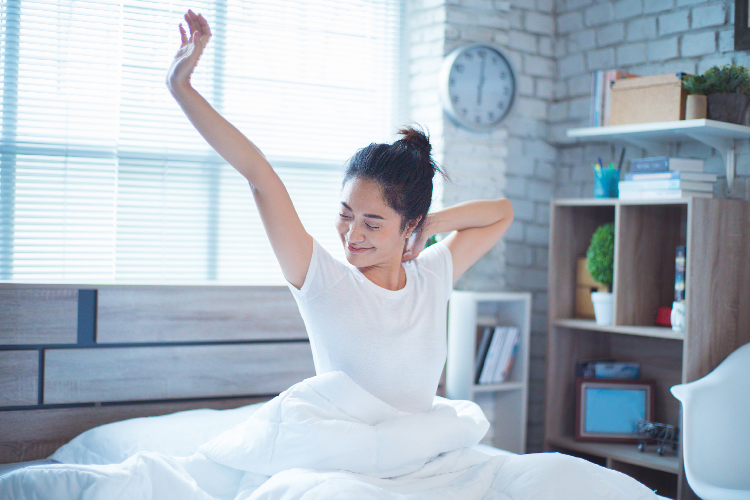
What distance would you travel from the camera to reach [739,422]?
2.17 meters

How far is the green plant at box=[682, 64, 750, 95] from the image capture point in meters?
2.42

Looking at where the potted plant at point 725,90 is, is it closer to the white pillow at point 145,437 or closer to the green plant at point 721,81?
the green plant at point 721,81

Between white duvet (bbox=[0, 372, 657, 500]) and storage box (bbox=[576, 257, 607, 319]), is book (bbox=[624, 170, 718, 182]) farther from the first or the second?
white duvet (bbox=[0, 372, 657, 500])

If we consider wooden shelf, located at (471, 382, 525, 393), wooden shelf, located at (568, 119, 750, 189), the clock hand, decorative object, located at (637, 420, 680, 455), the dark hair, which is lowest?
decorative object, located at (637, 420, 680, 455)

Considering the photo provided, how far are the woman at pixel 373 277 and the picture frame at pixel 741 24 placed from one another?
165cm

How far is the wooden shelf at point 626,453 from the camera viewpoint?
8.09 ft

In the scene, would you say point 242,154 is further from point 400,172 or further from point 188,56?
point 400,172

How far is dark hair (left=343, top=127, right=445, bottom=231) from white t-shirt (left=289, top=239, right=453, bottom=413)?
0.18 m

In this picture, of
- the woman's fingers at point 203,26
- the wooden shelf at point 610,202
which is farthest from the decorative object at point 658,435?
the woman's fingers at point 203,26

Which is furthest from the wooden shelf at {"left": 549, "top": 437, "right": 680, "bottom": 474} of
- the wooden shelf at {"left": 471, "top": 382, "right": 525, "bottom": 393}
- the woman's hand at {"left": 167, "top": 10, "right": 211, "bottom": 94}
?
the woman's hand at {"left": 167, "top": 10, "right": 211, "bottom": 94}

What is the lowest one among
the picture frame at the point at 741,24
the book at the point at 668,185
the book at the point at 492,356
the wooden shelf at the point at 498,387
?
the wooden shelf at the point at 498,387

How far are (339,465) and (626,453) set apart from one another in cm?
172

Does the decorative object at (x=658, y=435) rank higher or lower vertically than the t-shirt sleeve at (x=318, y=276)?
lower

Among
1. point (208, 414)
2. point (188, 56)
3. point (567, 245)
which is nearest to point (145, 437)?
point (208, 414)
